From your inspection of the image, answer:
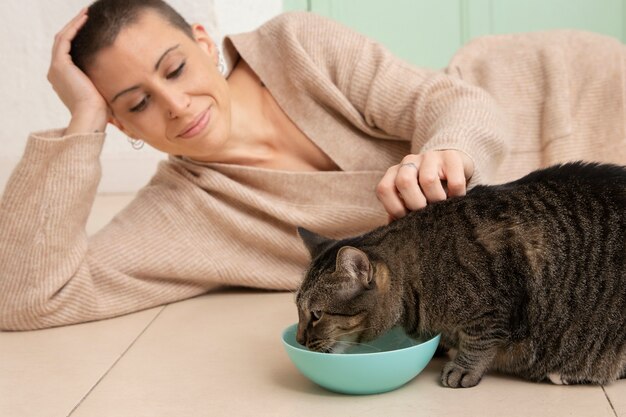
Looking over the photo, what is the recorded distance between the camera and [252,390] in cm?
133

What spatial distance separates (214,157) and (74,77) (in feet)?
1.32

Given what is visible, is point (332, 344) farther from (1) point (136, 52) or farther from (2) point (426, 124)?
(1) point (136, 52)

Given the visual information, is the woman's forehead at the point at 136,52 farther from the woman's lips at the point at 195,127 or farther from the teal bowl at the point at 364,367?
the teal bowl at the point at 364,367

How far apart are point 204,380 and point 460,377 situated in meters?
0.48

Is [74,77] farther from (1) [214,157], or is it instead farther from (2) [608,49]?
(2) [608,49]

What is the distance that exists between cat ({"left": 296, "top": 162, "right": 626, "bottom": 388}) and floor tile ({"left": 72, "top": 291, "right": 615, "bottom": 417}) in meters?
0.05

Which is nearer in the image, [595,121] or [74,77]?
[74,77]

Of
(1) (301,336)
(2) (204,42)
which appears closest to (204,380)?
(1) (301,336)

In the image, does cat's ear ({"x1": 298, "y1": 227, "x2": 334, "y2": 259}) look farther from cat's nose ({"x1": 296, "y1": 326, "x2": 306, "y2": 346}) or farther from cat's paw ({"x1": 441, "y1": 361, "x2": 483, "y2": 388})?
cat's paw ({"x1": 441, "y1": 361, "x2": 483, "y2": 388})

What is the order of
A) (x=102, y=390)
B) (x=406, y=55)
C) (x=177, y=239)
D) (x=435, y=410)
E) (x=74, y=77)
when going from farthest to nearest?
(x=406, y=55), (x=177, y=239), (x=74, y=77), (x=102, y=390), (x=435, y=410)

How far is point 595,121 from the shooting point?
1997mm

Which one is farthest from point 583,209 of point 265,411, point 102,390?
point 102,390

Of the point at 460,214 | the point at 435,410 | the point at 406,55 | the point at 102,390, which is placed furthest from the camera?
the point at 406,55

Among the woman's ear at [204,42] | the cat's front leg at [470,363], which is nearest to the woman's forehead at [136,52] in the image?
the woman's ear at [204,42]
